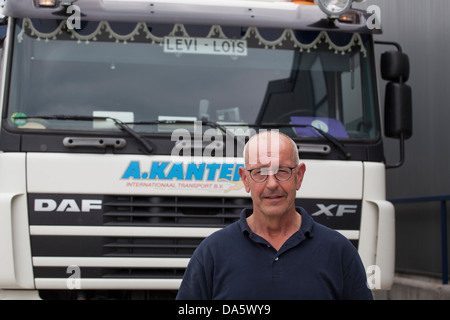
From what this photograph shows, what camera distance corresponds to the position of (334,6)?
14.4 feet

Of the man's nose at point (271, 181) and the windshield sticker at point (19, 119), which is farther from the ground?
the windshield sticker at point (19, 119)

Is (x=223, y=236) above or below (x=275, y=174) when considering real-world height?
below

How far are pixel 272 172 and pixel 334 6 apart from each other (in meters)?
2.43

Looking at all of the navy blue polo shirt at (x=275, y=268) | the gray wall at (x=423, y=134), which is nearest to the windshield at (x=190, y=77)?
the navy blue polo shirt at (x=275, y=268)

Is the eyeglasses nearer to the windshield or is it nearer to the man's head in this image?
the man's head

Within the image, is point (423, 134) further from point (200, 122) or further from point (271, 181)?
point (271, 181)

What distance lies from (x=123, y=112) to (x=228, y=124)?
2.32 ft

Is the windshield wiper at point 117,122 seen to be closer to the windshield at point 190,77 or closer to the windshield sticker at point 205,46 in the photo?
the windshield at point 190,77

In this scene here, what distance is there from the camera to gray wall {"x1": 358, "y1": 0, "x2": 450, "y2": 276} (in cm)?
711

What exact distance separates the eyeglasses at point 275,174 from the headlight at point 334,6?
2.32 metres

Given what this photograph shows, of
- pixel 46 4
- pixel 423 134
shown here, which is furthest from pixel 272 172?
pixel 423 134

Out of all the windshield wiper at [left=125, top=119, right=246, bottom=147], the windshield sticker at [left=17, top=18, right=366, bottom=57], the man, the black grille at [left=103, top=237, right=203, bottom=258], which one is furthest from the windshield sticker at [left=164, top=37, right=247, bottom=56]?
the man

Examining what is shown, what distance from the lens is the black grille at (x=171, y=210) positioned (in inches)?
161

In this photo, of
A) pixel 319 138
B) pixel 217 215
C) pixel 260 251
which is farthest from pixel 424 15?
pixel 260 251
